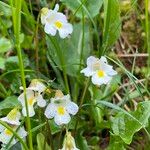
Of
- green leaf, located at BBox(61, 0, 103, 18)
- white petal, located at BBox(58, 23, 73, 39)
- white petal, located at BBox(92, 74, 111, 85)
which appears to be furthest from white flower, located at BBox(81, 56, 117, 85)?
green leaf, located at BBox(61, 0, 103, 18)

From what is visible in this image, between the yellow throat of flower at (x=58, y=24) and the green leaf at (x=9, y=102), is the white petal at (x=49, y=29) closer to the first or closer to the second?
the yellow throat of flower at (x=58, y=24)

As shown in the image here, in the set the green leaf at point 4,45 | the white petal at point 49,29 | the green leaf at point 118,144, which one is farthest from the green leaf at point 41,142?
the green leaf at point 4,45

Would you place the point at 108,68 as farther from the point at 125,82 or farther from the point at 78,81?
the point at 125,82

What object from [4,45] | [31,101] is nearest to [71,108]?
[31,101]

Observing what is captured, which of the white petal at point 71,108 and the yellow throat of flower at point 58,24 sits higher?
the yellow throat of flower at point 58,24

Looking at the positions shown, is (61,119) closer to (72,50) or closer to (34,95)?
(34,95)

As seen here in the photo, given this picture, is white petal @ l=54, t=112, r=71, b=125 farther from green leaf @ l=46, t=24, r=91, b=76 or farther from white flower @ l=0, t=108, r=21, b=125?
green leaf @ l=46, t=24, r=91, b=76

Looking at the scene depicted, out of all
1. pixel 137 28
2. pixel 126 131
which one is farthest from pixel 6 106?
pixel 137 28
